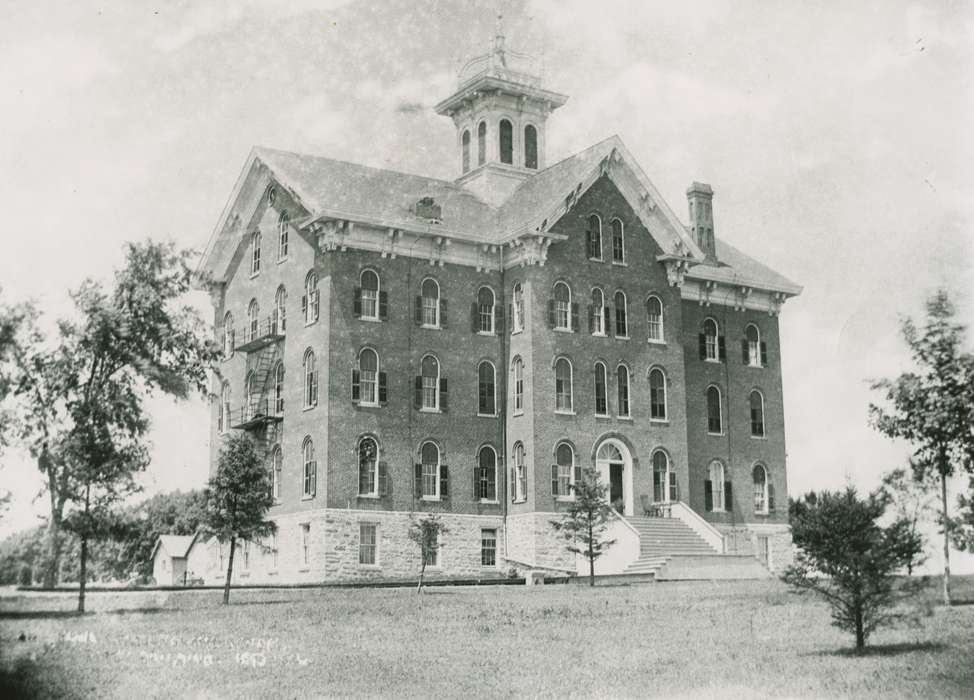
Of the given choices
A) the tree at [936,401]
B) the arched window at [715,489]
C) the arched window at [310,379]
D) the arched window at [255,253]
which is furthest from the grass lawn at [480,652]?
the arched window at [715,489]

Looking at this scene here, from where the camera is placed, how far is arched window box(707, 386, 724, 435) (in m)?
46.9

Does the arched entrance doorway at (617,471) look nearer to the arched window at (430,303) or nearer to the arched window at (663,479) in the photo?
the arched window at (663,479)

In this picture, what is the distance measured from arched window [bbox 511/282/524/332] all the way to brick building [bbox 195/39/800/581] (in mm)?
75

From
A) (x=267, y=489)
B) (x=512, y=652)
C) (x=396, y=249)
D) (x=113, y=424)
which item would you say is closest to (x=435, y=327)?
(x=396, y=249)

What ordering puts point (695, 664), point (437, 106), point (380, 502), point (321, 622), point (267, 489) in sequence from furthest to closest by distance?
point (437, 106)
point (380, 502)
point (267, 489)
point (321, 622)
point (695, 664)

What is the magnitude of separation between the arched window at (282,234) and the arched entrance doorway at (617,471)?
12523 millimetres

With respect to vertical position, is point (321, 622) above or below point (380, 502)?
below

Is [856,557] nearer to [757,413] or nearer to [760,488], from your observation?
[760,488]

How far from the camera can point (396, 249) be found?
40875mm

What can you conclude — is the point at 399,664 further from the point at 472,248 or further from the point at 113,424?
the point at 472,248

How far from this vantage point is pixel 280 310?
42.6m

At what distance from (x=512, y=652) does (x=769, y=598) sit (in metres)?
8.75

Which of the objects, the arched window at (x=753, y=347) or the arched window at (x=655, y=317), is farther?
the arched window at (x=753, y=347)

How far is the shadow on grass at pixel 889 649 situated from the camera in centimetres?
1867
